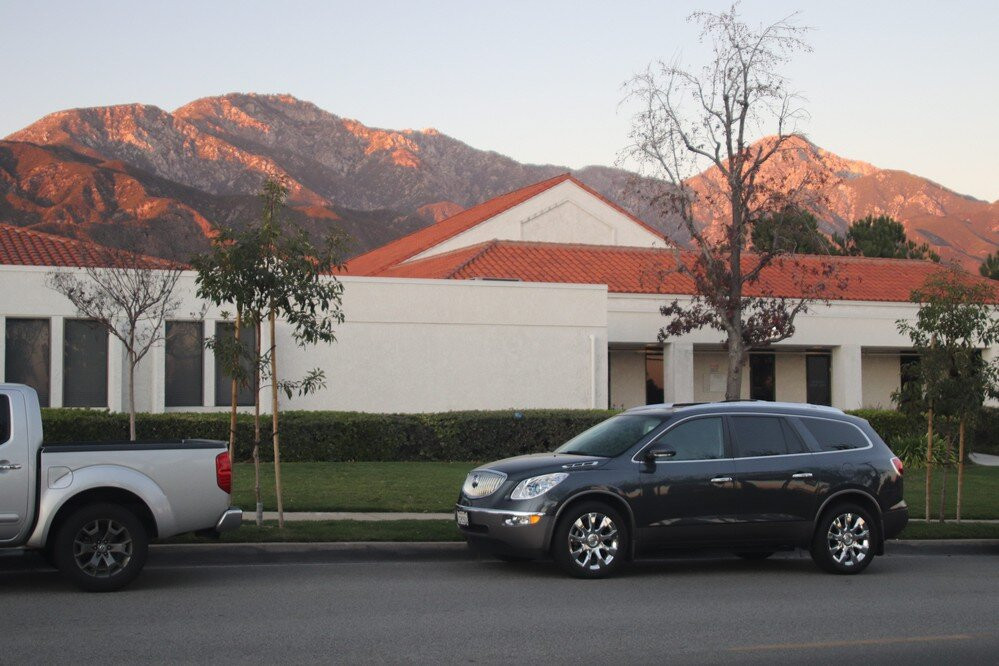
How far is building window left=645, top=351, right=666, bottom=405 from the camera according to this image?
3559 cm

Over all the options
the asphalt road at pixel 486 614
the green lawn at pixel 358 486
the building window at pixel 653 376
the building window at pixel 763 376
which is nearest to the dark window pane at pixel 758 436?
the asphalt road at pixel 486 614

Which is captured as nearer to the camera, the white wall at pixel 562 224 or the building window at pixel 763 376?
the building window at pixel 763 376

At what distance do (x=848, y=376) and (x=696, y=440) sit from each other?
24460 millimetres

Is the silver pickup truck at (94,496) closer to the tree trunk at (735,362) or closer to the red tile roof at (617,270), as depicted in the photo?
the tree trunk at (735,362)

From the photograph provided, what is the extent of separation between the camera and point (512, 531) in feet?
37.4

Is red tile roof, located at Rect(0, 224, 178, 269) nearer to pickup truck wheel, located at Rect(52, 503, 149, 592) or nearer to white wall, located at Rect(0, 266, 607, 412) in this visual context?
white wall, located at Rect(0, 266, 607, 412)

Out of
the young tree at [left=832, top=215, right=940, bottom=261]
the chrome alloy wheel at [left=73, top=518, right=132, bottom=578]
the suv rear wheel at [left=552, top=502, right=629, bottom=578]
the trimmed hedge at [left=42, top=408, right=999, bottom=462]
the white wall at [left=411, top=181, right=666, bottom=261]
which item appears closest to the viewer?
the chrome alloy wheel at [left=73, top=518, right=132, bottom=578]

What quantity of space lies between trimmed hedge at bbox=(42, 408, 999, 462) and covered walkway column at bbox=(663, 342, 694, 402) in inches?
339

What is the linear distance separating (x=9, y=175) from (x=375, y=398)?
154 meters

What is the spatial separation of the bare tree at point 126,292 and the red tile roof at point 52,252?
6 cm

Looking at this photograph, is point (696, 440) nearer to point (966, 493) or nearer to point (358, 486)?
point (358, 486)

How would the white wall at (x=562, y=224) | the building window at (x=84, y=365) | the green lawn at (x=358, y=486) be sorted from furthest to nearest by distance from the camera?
1. the white wall at (x=562, y=224)
2. the building window at (x=84, y=365)
3. the green lawn at (x=358, y=486)

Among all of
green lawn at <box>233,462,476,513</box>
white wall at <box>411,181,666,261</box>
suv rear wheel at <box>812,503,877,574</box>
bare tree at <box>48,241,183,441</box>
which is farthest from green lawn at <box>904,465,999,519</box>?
white wall at <box>411,181,666,261</box>

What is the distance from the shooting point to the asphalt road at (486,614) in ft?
26.8
